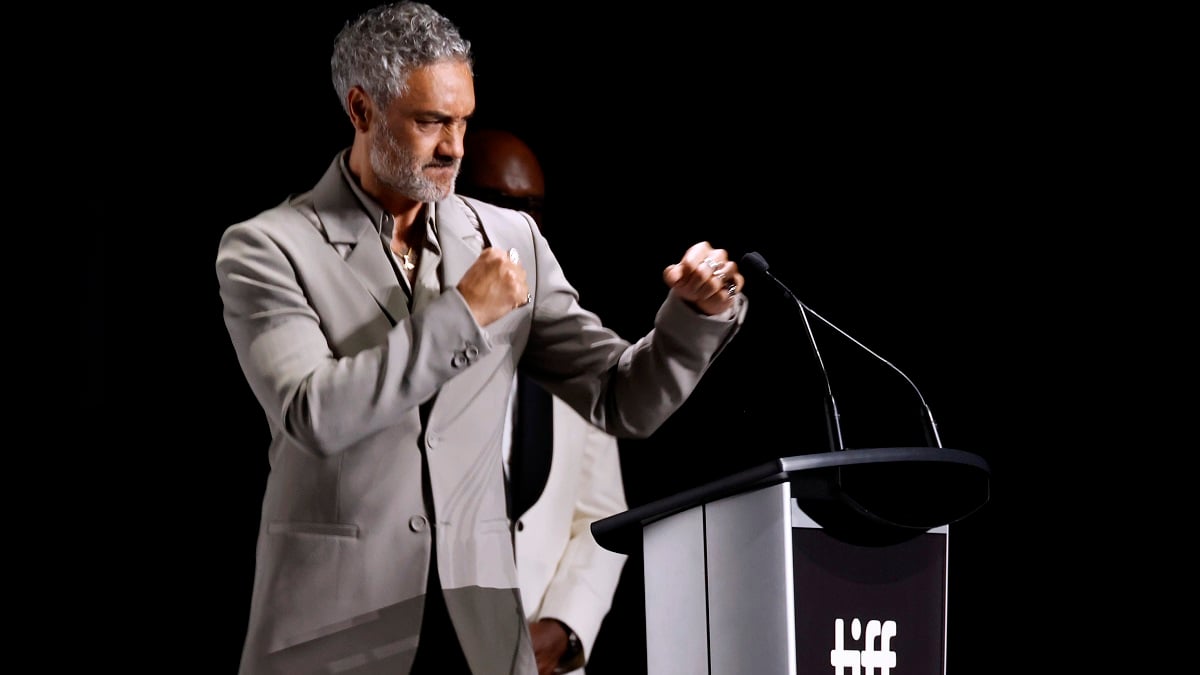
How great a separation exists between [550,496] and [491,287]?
110 cm

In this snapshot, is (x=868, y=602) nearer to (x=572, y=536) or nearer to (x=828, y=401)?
(x=828, y=401)

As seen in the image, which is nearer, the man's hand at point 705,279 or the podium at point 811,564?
the podium at point 811,564

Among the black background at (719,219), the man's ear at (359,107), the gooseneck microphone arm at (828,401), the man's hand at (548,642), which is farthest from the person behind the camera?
the black background at (719,219)

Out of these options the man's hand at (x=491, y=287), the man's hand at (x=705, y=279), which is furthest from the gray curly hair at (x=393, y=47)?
the man's hand at (x=705, y=279)

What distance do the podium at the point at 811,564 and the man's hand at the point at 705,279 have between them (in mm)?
323

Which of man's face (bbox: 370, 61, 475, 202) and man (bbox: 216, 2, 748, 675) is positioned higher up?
man's face (bbox: 370, 61, 475, 202)

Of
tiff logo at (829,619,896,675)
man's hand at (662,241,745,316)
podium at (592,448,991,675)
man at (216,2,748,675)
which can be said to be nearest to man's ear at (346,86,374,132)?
→ man at (216,2,748,675)

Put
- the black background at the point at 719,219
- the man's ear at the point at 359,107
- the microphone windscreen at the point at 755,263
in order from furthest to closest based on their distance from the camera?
1. the black background at the point at 719,219
2. the man's ear at the point at 359,107
3. the microphone windscreen at the point at 755,263

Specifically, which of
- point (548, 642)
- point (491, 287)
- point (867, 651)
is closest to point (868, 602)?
point (867, 651)

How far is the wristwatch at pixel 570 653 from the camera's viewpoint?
8.25 ft

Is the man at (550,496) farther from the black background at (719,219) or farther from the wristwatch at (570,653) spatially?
the black background at (719,219)

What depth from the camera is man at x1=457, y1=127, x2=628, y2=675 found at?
8.24 ft

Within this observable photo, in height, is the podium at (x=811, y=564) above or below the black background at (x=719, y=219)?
below

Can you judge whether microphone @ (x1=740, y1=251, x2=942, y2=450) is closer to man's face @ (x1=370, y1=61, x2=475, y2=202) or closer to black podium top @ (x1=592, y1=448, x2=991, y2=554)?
black podium top @ (x1=592, y1=448, x2=991, y2=554)
